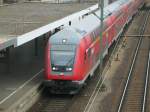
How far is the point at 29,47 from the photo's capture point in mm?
38375

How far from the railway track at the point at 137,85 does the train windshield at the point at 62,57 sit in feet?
10.7

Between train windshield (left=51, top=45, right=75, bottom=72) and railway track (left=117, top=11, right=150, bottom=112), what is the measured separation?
128 inches

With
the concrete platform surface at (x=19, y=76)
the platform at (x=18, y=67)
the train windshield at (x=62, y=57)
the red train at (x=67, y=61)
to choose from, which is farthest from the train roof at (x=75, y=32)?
the concrete platform surface at (x=19, y=76)

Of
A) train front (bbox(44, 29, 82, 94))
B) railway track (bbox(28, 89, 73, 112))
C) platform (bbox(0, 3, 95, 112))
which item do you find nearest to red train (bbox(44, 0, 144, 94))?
train front (bbox(44, 29, 82, 94))

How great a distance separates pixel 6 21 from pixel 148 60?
36.8ft

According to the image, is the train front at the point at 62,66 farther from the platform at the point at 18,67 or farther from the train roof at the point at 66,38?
the platform at the point at 18,67

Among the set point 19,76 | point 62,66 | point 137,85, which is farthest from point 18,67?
point 137,85

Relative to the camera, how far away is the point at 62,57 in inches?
930

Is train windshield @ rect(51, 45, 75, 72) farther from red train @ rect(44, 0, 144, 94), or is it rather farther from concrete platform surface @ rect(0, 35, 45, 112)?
Answer: concrete platform surface @ rect(0, 35, 45, 112)

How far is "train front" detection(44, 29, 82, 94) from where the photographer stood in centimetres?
2347

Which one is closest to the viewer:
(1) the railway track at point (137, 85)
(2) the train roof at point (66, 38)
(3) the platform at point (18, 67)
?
(3) the platform at point (18, 67)

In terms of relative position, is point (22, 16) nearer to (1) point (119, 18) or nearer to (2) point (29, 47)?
(2) point (29, 47)

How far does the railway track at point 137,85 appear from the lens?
23178mm

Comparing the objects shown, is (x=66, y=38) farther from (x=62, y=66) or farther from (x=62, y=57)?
(x=62, y=66)
